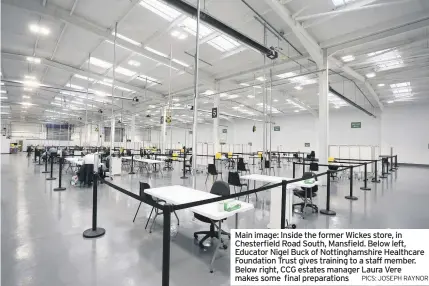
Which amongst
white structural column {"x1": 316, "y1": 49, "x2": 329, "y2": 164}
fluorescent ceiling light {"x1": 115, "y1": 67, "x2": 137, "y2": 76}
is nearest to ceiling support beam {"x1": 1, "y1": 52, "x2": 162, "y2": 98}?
fluorescent ceiling light {"x1": 115, "y1": 67, "x2": 137, "y2": 76}

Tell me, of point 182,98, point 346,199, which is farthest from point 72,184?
point 182,98

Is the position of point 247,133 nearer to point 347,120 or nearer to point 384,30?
point 347,120

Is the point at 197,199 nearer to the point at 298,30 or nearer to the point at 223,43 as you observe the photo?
the point at 298,30

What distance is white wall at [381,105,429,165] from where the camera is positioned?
1342 centimetres

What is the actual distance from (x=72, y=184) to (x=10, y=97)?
13.9 metres

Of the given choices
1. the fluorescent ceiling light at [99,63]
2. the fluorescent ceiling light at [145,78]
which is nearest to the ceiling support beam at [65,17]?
the fluorescent ceiling light at [99,63]

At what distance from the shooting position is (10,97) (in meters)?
14.7

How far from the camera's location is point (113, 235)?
2.94 metres

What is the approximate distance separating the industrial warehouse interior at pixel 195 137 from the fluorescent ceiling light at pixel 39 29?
0.11ft

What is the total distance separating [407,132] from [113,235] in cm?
1827

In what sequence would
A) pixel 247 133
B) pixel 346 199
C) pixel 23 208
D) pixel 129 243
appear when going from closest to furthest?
pixel 129 243 < pixel 23 208 < pixel 346 199 < pixel 247 133

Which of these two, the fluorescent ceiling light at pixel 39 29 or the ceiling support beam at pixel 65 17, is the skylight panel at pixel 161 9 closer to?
the ceiling support beam at pixel 65 17
